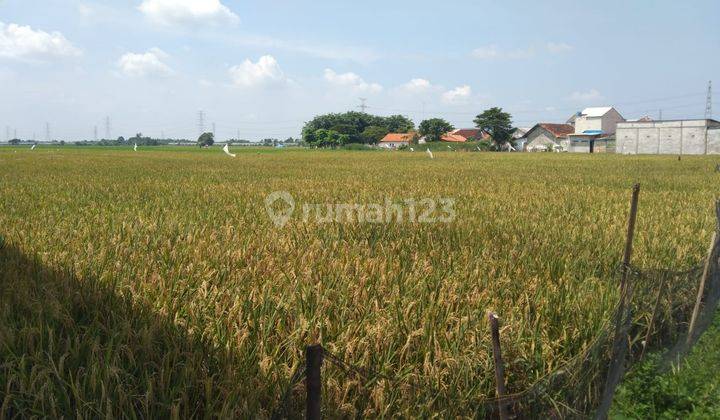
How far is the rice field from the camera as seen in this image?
82.8 inches

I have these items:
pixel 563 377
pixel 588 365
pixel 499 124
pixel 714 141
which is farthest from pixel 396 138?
pixel 563 377

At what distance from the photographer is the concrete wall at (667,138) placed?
49.8m

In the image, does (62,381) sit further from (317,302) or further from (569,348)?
(569,348)

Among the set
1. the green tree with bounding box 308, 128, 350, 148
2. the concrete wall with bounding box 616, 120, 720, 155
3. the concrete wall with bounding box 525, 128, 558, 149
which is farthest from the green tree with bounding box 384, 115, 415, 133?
the concrete wall with bounding box 616, 120, 720, 155

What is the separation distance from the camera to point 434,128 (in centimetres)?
8500

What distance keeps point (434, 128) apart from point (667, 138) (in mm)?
37554

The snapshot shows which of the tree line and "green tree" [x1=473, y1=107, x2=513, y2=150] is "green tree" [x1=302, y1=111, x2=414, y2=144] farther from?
"green tree" [x1=473, y1=107, x2=513, y2=150]

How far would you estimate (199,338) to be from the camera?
255cm

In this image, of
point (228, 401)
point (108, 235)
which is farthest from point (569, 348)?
point (108, 235)

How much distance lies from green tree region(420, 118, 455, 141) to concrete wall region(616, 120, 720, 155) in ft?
106

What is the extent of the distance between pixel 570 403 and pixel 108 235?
4.20 meters

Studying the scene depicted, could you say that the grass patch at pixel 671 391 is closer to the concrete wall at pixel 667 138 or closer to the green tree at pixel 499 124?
the concrete wall at pixel 667 138

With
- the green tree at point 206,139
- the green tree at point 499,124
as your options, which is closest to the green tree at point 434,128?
the green tree at point 499,124

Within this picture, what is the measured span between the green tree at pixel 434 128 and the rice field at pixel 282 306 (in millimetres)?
79885
